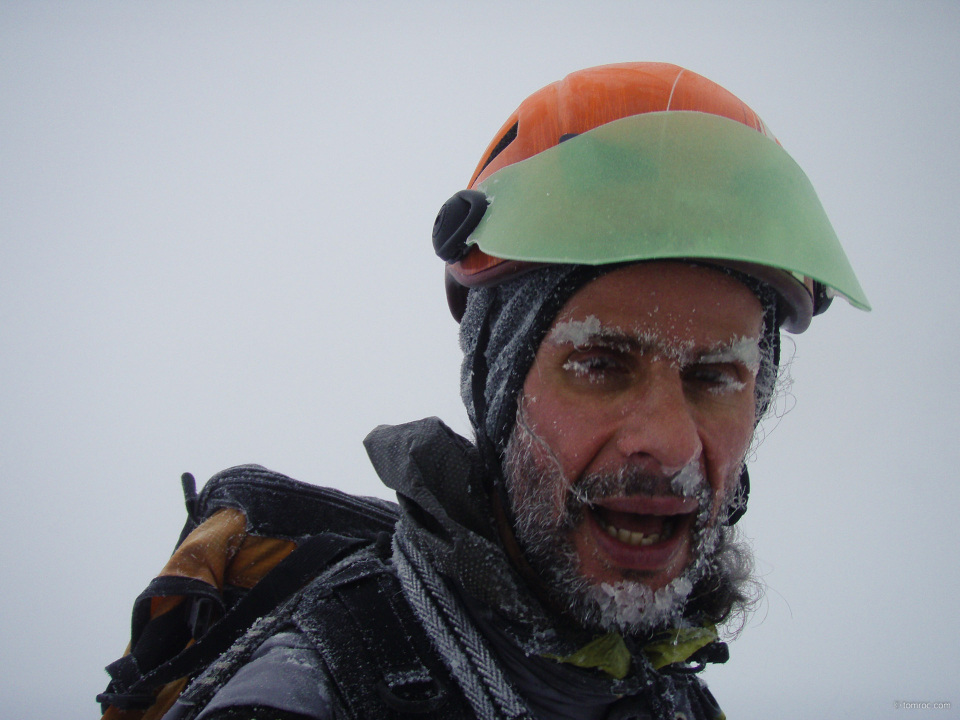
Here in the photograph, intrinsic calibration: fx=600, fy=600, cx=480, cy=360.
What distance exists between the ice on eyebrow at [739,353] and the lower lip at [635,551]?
1.53 ft

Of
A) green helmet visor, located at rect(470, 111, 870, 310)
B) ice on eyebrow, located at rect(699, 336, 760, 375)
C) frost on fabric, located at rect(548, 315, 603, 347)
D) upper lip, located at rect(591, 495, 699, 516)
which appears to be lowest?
upper lip, located at rect(591, 495, 699, 516)

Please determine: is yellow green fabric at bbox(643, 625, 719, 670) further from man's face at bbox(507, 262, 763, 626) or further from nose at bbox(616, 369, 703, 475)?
nose at bbox(616, 369, 703, 475)

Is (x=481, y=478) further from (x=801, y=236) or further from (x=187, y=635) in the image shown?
(x=801, y=236)

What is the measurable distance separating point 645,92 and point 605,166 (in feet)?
1.24

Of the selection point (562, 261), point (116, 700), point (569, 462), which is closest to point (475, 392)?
point (569, 462)

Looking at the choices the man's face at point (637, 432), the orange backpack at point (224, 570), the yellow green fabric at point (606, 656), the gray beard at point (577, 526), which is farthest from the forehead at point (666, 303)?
the orange backpack at point (224, 570)

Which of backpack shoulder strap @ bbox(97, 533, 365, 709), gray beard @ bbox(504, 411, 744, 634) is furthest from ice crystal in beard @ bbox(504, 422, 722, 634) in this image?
backpack shoulder strap @ bbox(97, 533, 365, 709)

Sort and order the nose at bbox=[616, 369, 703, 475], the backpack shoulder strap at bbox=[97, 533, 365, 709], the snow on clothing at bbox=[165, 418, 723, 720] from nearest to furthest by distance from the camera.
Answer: the snow on clothing at bbox=[165, 418, 723, 720] < the nose at bbox=[616, 369, 703, 475] < the backpack shoulder strap at bbox=[97, 533, 365, 709]

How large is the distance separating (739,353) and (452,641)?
1.02 meters

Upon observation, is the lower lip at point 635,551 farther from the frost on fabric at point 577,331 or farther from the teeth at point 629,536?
the frost on fabric at point 577,331

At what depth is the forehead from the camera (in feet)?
4.91

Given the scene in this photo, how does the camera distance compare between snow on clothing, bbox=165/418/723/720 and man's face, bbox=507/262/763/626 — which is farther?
man's face, bbox=507/262/763/626

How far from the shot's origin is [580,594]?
57.4 inches

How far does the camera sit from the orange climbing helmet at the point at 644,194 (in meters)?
1.43
